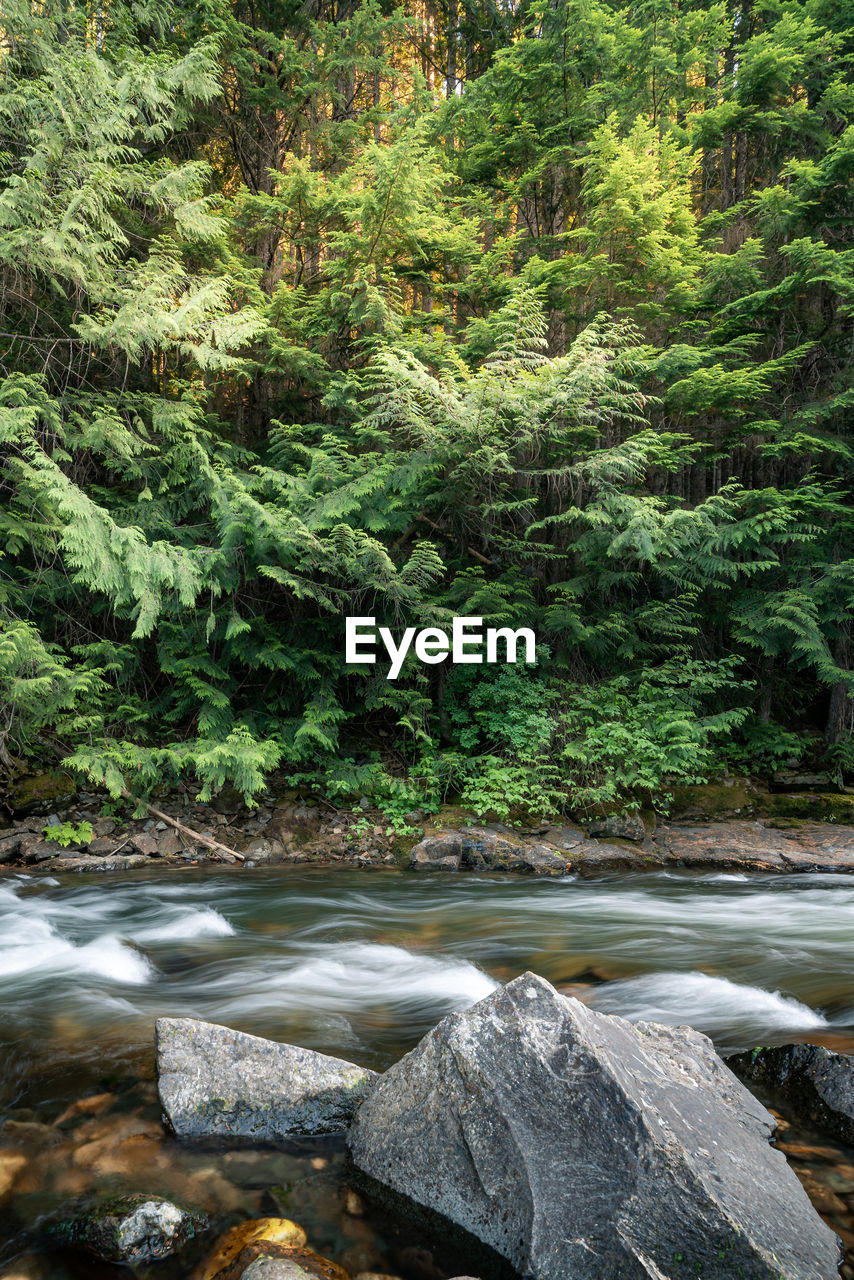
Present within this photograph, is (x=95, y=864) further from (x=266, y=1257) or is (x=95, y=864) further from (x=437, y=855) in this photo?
(x=266, y=1257)

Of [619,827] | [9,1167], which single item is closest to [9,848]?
[9,1167]

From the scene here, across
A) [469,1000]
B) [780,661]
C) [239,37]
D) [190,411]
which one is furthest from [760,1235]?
[239,37]

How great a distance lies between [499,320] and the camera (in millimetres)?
8305

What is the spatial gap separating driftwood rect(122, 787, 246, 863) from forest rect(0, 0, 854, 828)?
0.35 meters

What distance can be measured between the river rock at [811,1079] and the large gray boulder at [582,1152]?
305 millimetres

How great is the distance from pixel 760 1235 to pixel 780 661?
9.87 meters

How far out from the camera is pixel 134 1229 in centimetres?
218

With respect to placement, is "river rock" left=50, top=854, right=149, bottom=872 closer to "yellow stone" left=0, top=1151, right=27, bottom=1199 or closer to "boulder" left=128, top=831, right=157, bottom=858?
"boulder" left=128, top=831, right=157, bottom=858

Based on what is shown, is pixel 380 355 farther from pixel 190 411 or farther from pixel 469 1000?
pixel 469 1000

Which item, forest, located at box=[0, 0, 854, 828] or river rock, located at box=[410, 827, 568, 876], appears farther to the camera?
river rock, located at box=[410, 827, 568, 876]

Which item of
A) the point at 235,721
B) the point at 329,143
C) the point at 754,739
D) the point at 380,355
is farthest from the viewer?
the point at 329,143

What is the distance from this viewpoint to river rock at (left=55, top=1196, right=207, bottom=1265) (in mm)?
2145

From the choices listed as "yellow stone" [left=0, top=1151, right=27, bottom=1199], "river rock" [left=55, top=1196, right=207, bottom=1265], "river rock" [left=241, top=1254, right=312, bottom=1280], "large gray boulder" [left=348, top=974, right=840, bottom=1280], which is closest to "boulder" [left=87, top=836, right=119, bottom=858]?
"yellow stone" [left=0, top=1151, right=27, bottom=1199]

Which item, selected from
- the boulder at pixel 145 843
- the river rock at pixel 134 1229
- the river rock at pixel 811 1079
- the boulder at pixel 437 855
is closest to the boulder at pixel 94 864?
the boulder at pixel 145 843
